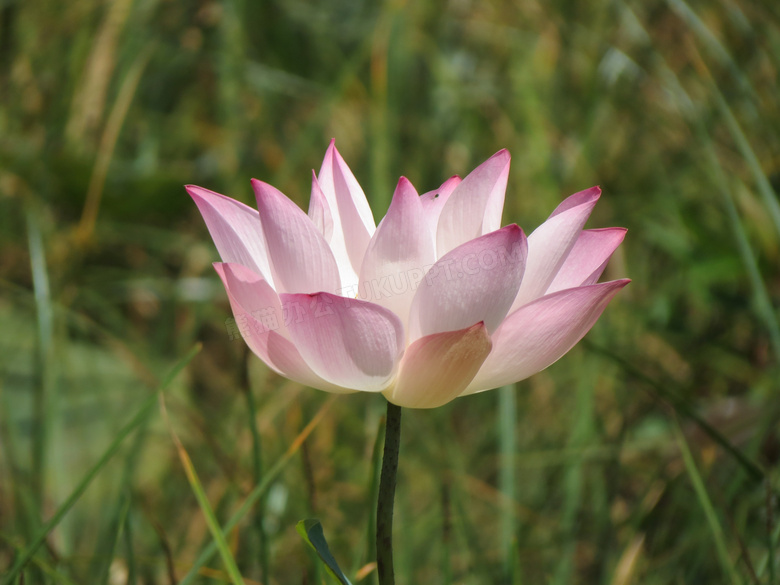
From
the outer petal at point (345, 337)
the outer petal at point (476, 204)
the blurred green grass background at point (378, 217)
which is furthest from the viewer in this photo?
the blurred green grass background at point (378, 217)

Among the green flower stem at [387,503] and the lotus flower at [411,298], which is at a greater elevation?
the lotus flower at [411,298]

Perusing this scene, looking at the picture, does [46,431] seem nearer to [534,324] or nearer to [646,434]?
[534,324]

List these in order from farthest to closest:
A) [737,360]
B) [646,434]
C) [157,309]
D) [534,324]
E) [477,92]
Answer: [477,92], [157,309], [737,360], [646,434], [534,324]

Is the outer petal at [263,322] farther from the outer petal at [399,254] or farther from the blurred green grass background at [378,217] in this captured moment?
the blurred green grass background at [378,217]

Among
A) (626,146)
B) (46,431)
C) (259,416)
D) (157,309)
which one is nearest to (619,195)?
(626,146)

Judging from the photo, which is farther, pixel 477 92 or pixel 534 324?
pixel 477 92

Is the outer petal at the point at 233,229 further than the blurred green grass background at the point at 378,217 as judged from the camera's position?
No

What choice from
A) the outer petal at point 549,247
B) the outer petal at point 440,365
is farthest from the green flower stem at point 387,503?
the outer petal at point 549,247
